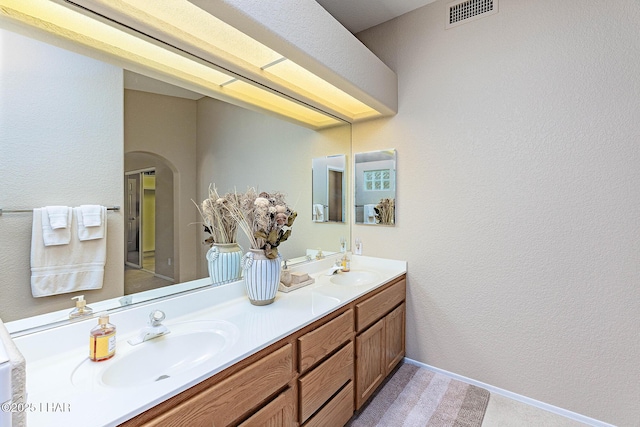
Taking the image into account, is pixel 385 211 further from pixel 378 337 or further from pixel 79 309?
pixel 79 309

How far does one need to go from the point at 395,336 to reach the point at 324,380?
97cm

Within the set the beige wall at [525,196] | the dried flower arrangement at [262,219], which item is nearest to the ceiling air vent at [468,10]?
the beige wall at [525,196]

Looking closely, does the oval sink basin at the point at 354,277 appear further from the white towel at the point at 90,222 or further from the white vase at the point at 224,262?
the white towel at the point at 90,222

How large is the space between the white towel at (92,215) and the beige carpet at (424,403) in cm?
177

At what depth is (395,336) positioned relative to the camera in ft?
7.35

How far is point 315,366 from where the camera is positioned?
4.65 feet

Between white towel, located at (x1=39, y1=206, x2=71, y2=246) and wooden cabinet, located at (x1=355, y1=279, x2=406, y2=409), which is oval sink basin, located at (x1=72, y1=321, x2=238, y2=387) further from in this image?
wooden cabinet, located at (x1=355, y1=279, x2=406, y2=409)

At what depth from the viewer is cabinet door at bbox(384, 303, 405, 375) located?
2.12 metres

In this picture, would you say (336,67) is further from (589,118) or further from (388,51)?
(589,118)

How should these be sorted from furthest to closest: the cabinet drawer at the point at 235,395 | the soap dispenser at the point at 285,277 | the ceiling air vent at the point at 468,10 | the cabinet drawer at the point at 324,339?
the ceiling air vent at the point at 468,10 < the soap dispenser at the point at 285,277 < the cabinet drawer at the point at 324,339 < the cabinet drawer at the point at 235,395

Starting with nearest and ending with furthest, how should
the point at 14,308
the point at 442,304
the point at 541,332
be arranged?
the point at 14,308, the point at 541,332, the point at 442,304

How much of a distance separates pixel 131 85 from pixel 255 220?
857 millimetres

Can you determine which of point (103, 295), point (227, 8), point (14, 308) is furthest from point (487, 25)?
point (14, 308)

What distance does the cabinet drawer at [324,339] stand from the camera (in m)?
1.33
